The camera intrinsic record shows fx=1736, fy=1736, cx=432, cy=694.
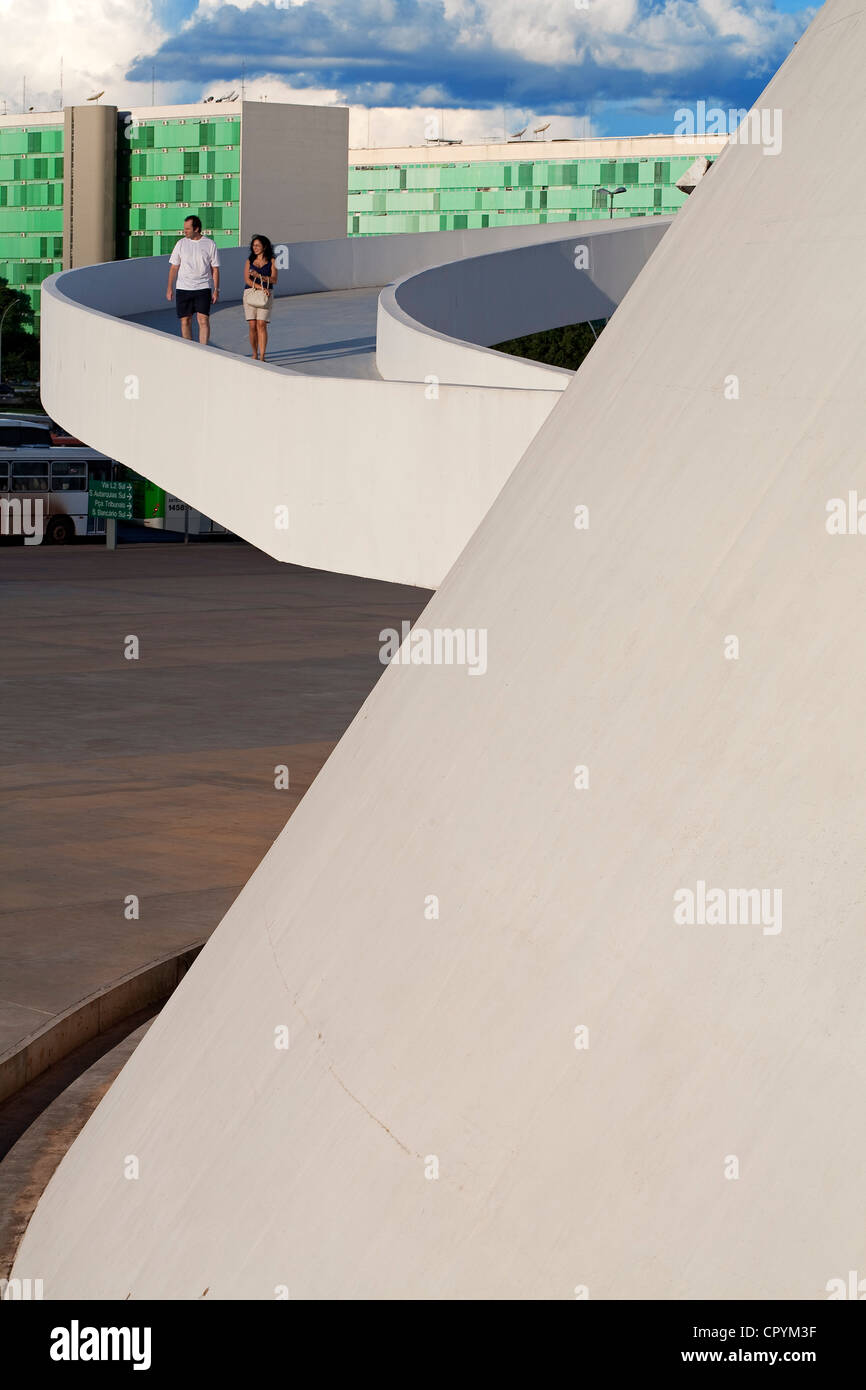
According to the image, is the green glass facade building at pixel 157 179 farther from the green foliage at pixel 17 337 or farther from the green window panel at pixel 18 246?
the green foliage at pixel 17 337

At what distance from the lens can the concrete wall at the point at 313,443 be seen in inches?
319

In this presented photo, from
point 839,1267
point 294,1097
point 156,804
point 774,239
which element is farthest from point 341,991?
point 156,804

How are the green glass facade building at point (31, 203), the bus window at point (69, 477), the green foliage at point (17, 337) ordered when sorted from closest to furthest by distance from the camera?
the bus window at point (69, 477) < the green glass facade building at point (31, 203) < the green foliage at point (17, 337)

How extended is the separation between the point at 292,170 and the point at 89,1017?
254 feet

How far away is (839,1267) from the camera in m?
3.82

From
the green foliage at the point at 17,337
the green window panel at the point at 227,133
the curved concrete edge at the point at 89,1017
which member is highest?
the green window panel at the point at 227,133

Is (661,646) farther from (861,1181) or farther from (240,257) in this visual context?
(240,257)

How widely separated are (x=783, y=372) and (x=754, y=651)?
0.80 metres

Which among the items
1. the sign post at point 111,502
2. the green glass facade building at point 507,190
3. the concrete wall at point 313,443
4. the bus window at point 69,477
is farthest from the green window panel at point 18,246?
the concrete wall at point 313,443

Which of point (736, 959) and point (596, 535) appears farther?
point (596, 535)

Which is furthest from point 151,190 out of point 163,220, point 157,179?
point 163,220

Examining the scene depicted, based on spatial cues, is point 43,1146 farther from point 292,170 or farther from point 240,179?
point 292,170

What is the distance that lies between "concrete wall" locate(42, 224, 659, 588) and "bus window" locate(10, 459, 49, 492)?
31600mm

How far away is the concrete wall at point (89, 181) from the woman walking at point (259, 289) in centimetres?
7700
